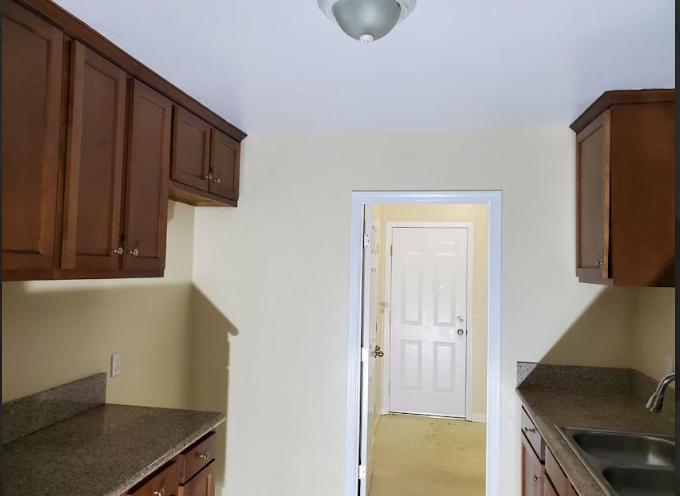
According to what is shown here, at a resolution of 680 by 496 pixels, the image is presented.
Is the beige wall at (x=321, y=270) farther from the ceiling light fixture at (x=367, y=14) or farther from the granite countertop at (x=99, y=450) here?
the ceiling light fixture at (x=367, y=14)

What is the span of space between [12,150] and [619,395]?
114 inches

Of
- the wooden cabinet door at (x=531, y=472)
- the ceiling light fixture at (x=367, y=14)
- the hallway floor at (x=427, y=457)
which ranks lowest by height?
the hallway floor at (x=427, y=457)

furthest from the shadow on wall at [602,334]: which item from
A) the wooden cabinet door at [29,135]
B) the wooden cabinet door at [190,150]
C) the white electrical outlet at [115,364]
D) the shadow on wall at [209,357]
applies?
the wooden cabinet door at [29,135]

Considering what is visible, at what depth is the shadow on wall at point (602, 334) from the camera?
2.55m

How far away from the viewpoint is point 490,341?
268cm

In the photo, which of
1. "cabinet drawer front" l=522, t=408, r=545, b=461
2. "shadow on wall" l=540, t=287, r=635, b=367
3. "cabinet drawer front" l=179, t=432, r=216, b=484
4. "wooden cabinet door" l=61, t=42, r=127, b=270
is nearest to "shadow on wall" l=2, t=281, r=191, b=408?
"wooden cabinet door" l=61, t=42, r=127, b=270

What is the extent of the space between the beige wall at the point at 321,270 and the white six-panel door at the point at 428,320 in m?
1.98

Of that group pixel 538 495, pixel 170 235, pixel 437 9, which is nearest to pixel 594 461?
pixel 538 495

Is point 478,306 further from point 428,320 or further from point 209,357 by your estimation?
point 209,357

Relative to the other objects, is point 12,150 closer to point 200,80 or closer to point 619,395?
point 200,80

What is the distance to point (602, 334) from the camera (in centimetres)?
257

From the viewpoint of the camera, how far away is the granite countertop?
58.1 inches

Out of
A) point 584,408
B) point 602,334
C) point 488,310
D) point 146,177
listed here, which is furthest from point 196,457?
point 602,334

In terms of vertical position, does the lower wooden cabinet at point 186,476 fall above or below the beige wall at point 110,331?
below
